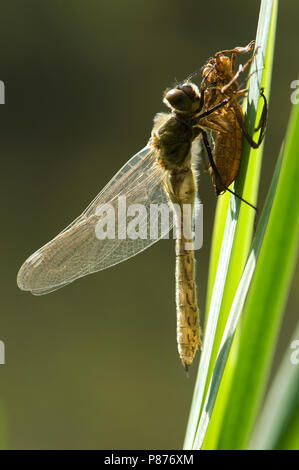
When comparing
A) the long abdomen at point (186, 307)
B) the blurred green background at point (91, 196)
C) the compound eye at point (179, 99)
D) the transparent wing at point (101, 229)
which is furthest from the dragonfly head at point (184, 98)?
the blurred green background at point (91, 196)

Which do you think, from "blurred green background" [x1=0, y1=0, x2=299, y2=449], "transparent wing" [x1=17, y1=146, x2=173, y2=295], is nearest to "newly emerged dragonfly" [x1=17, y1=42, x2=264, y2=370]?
"transparent wing" [x1=17, y1=146, x2=173, y2=295]

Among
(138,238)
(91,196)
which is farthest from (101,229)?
(91,196)

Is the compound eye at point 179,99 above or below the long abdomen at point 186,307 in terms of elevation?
above

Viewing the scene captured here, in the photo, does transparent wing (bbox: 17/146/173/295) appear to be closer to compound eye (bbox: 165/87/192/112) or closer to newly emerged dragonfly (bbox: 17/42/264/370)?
newly emerged dragonfly (bbox: 17/42/264/370)

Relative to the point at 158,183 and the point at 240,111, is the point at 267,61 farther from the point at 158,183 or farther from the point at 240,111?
the point at 158,183

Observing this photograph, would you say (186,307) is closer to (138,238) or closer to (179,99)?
(138,238)

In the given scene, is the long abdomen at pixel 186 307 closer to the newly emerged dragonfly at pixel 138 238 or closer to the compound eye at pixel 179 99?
the newly emerged dragonfly at pixel 138 238
